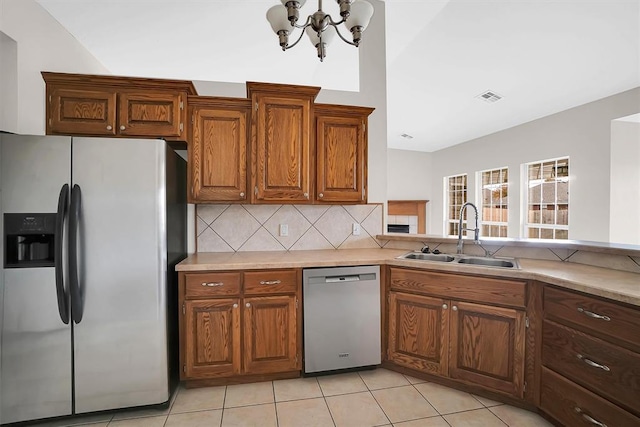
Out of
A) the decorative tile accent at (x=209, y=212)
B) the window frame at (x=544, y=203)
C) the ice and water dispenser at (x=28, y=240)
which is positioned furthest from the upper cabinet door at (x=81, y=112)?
the window frame at (x=544, y=203)

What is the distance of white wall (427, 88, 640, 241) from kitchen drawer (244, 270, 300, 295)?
4375mm

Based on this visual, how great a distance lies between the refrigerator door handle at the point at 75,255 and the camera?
1656 mm

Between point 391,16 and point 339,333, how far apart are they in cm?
343

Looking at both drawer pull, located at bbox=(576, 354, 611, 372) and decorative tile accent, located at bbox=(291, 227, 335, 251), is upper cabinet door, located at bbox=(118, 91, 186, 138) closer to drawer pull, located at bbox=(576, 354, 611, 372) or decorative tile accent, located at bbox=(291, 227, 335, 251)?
decorative tile accent, located at bbox=(291, 227, 335, 251)

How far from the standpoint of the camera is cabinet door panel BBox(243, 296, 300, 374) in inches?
82.2

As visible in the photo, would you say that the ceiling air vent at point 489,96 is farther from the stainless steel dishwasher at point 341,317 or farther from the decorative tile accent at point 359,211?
the stainless steel dishwasher at point 341,317

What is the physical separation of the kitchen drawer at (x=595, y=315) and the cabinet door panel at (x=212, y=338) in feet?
6.39

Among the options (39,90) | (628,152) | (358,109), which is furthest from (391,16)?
(628,152)

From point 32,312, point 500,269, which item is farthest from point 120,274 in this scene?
point 500,269

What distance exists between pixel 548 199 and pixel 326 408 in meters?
5.20

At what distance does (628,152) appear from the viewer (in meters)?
3.93

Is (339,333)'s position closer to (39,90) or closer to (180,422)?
(180,422)

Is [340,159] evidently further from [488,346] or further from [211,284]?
[488,346]

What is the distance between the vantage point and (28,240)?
5.46 feet
